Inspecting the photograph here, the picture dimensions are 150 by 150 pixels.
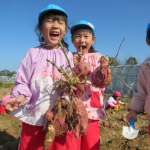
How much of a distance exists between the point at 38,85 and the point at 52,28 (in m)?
0.58

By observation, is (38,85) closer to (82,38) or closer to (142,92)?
(82,38)

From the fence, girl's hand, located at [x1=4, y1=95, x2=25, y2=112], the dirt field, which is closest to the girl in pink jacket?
girl's hand, located at [x1=4, y1=95, x2=25, y2=112]

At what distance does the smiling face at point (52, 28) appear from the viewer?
4.45 ft

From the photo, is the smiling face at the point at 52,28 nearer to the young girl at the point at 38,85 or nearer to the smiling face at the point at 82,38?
the young girl at the point at 38,85

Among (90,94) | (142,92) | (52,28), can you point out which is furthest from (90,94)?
(52,28)

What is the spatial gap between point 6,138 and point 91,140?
2.04 metres

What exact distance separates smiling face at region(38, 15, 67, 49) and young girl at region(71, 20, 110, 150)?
12.2 inches

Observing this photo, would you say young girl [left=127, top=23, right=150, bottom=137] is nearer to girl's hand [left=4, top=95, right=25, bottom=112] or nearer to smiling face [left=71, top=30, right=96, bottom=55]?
smiling face [left=71, top=30, right=96, bottom=55]

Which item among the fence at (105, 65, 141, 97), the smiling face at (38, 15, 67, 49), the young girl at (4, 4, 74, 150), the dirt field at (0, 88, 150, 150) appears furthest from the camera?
the fence at (105, 65, 141, 97)

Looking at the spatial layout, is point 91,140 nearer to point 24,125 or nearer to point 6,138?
point 24,125

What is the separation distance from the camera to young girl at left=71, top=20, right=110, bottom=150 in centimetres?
151

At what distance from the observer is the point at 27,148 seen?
1.22 m

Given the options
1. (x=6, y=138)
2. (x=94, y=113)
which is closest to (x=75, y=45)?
(x=94, y=113)

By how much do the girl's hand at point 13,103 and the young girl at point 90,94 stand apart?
657mm
